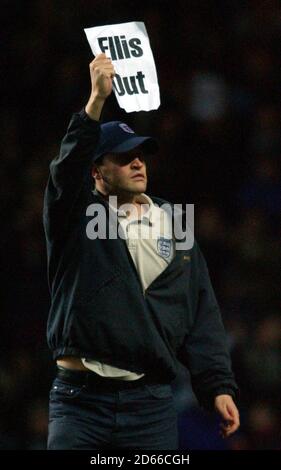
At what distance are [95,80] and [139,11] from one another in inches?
146

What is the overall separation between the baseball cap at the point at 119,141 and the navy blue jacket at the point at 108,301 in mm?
178

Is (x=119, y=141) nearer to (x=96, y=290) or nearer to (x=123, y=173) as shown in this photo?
(x=123, y=173)

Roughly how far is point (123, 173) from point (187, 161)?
2.68 meters

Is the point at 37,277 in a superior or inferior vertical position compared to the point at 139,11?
inferior

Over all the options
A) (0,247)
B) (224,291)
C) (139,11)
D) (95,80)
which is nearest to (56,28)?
(139,11)

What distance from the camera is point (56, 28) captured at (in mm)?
6871

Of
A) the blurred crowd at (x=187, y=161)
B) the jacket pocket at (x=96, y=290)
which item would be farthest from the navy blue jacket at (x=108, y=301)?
the blurred crowd at (x=187, y=161)

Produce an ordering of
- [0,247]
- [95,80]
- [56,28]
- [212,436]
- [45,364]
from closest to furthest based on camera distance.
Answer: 1. [95,80]
2. [212,436]
3. [45,364]
4. [0,247]
5. [56,28]

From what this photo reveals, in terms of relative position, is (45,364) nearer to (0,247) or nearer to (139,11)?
(0,247)

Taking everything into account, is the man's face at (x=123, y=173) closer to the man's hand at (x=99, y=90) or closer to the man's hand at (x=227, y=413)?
the man's hand at (x=99, y=90)

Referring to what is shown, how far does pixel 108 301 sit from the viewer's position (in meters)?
3.39

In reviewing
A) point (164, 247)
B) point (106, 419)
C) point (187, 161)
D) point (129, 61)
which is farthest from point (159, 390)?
point (187, 161)

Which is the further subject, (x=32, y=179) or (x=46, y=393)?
(x=32, y=179)

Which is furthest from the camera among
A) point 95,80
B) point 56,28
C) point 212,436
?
point 56,28
